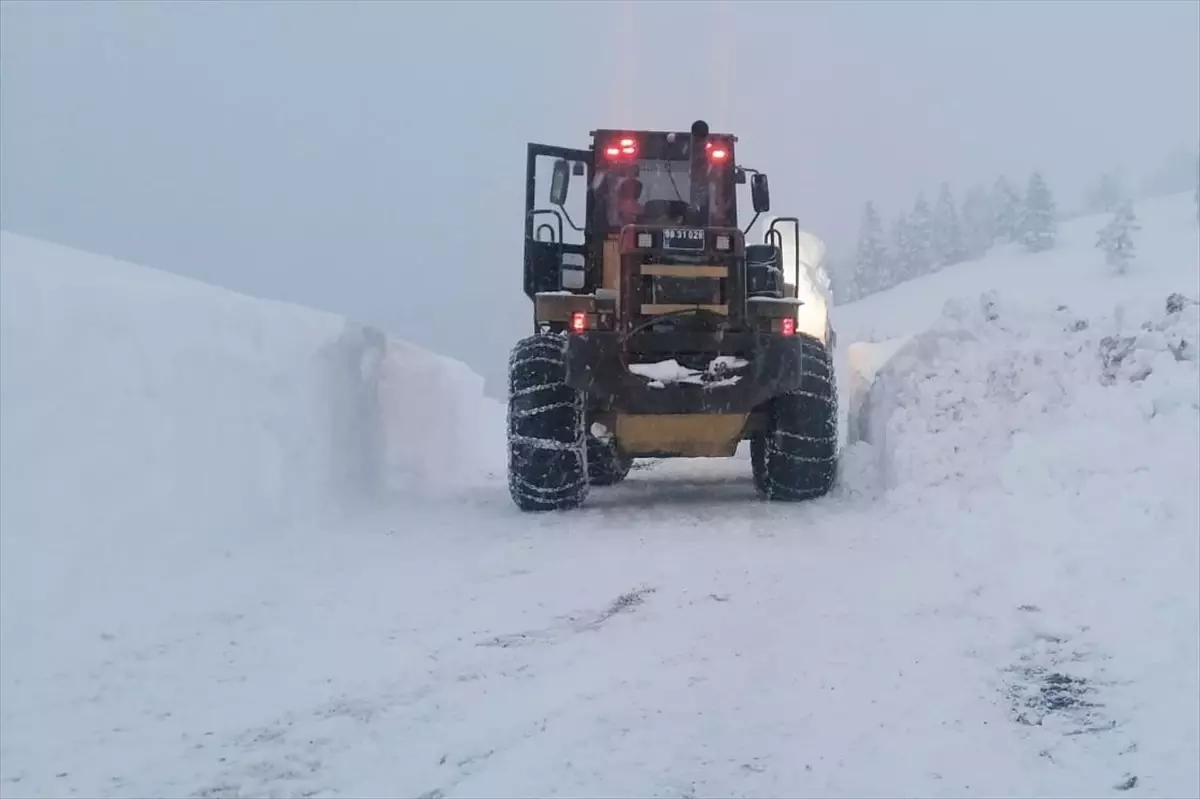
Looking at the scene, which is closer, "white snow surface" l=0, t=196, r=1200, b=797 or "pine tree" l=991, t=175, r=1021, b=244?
"white snow surface" l=0, t=196, r=1200, b=797

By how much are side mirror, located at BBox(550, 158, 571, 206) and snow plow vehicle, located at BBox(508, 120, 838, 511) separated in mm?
15

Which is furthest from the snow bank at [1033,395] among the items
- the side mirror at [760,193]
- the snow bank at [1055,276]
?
the snow bank at [1055,276]

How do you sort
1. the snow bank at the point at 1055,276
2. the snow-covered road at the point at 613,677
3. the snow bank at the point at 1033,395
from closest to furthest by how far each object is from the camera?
the snow-covered road at the point at 613,677, the snow bank at the point at 1033,395, the snow bank at the point at 1055,276

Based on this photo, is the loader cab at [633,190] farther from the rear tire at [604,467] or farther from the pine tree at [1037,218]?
the pine tree at [1037,218]

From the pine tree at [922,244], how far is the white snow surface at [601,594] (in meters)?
64.6

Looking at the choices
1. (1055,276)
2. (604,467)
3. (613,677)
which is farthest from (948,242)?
(613,677)

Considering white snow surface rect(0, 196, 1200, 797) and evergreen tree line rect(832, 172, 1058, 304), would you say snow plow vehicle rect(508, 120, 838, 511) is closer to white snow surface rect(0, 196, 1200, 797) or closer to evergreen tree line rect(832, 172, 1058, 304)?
white snow surface rect(0, 196, 1200, 797)

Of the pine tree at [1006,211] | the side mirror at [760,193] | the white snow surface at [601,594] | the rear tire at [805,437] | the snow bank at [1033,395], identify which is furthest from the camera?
the pine tree at [1006,211]

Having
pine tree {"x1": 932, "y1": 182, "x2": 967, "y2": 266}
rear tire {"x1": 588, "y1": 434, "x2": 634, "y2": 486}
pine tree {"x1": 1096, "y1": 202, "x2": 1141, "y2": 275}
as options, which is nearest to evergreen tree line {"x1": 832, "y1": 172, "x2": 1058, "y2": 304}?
pine tree {"x1": 932, "y1": 182, "x2": 967, "y2": 266}

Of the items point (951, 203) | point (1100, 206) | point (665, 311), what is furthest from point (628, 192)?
point (1100, 206)

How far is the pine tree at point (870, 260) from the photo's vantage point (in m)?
71.2

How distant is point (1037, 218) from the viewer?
66.7 metres

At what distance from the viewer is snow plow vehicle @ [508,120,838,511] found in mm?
7812

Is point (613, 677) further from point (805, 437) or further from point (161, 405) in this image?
point (805, 437)
